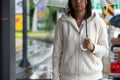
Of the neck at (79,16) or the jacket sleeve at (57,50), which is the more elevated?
the neck at (79,16)

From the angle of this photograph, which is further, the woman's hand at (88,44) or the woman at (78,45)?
the woman at (78,45)

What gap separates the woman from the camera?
2.60 meters

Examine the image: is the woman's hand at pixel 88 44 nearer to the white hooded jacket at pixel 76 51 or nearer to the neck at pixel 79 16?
the white hooded jacket at pixel 76 51

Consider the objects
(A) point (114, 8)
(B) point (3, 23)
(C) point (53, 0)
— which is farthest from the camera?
(A) point (114, 8)

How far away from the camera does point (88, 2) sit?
271 cm

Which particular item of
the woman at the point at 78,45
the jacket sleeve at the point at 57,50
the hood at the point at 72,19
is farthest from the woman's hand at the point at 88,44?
the jacket sleeve at the point at 57,50

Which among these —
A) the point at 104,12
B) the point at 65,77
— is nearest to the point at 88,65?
the point at 65,77

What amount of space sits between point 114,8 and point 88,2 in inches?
91.4

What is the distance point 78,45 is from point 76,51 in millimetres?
55

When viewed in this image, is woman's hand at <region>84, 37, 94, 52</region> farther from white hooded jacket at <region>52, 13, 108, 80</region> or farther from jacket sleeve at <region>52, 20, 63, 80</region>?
jacket sleeve at <region>52, 20, 63, 80</region>

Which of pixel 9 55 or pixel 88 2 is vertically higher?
pixel 88 2

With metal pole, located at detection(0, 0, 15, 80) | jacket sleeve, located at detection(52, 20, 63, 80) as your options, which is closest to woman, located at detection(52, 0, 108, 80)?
jacket sleeve, located at detection(52, 20, 63, 80)

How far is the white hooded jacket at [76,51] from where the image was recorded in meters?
2.60

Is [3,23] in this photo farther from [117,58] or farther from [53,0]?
[117,58]
